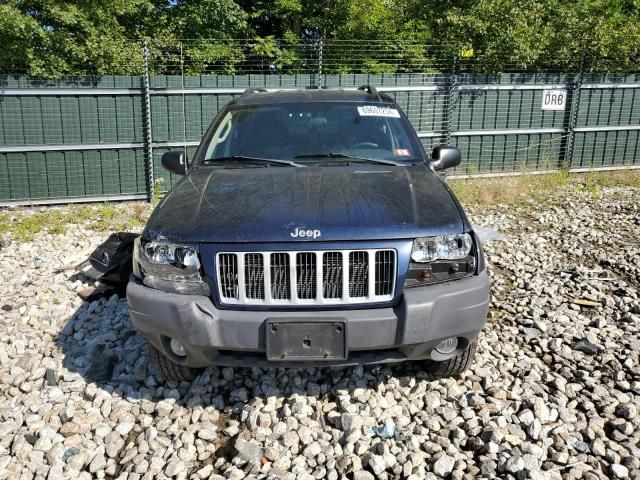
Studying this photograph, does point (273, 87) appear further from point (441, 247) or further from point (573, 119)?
point (441, 247)

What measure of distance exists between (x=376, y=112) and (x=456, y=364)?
212cm

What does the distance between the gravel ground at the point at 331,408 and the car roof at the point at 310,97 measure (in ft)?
6.70

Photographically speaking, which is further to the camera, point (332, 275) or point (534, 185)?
Answer: point (534, 185)

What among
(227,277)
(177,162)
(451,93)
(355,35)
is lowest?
(227,277)

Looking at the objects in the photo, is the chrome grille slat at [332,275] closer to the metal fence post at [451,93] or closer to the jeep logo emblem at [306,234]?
the jeep logo emblem at [306,234]

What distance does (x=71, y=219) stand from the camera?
28.1ft

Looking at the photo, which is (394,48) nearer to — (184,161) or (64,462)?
(184,161)

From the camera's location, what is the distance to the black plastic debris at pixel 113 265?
525 centimetres

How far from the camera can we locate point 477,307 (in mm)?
3137

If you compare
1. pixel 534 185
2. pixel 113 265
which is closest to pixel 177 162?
pixel 113 265

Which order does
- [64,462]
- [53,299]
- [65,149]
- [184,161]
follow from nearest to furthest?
[64,462], [184,161], [53,299], [65,149]

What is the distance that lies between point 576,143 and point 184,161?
9.74m

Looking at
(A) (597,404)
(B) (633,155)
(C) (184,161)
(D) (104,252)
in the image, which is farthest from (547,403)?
(B) (633,155)

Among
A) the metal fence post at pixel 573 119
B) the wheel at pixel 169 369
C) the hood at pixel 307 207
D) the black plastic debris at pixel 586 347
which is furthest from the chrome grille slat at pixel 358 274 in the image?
the metal fence post at pixel 573 119
